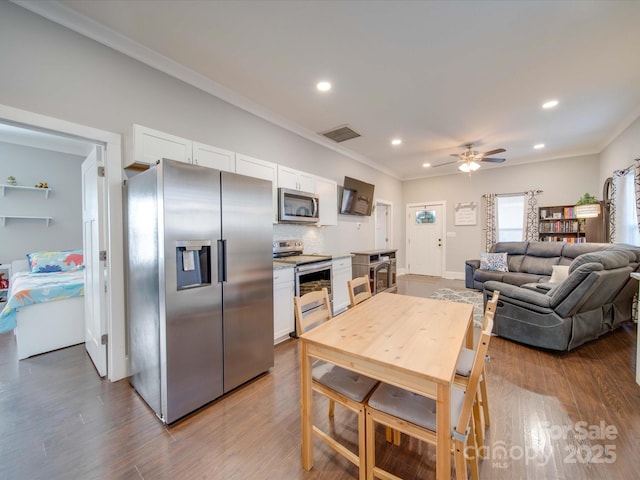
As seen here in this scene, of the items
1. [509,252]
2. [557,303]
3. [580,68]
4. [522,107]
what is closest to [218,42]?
[580,68]

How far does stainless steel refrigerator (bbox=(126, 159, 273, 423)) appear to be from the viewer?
1781 mm

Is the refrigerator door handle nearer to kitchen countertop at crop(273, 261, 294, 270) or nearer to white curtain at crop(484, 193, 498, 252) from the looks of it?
kitchen countertop at crop(273, 261, 294, 270)

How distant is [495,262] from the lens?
5395 millimetres

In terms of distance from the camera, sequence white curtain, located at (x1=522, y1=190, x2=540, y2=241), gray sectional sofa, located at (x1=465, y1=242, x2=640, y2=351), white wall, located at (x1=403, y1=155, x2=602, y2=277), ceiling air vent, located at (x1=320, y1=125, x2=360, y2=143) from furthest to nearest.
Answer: white curtain, located at (x1=522, y1=190, x2=540, y2=241) < white wall, located at (x1=403, y1=155, x2=602, y2=277) < ceiling air vent, located at (x1=320, y1=125, x2=360, y2=143) < gray sectional sofa, located at (x1=465, y1=242, x2=640, y2=351)

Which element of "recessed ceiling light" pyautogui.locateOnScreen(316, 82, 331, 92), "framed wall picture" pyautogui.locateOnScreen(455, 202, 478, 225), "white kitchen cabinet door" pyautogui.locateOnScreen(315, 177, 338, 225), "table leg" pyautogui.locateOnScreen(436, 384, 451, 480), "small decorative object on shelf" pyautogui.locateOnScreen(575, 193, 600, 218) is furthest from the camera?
"framed wall picture" pyautogui.locateOnScreen(455, 202, 478, 225)

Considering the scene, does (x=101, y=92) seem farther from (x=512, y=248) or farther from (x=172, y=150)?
(x=512, y=248)

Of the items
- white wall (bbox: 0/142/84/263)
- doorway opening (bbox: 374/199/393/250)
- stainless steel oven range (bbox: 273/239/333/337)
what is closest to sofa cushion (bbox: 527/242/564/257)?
doorway opening (bbox: 374/199/393/250)

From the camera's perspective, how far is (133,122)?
231cm

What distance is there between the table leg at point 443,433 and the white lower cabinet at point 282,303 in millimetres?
2058

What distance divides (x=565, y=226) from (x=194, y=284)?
7.27 m

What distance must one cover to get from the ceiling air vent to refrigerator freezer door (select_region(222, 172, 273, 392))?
2.14 meters

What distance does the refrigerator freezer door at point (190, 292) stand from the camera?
5.79 ft

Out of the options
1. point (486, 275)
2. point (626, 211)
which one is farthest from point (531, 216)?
point (486, 275)

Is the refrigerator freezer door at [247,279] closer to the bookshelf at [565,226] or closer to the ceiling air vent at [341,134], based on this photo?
the ceiling air vent at [341,134]
